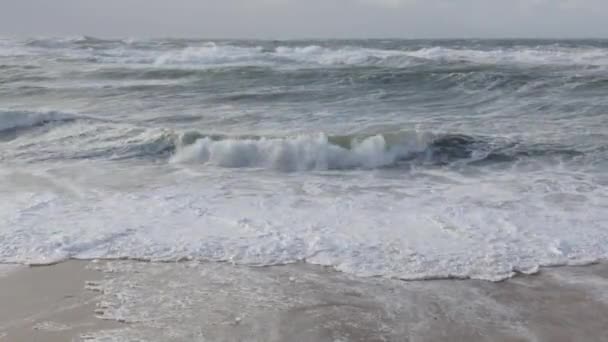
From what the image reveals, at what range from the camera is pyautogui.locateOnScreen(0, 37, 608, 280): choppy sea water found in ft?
17.2

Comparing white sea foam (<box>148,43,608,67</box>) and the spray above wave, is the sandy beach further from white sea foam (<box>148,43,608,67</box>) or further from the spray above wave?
white sea foam (<box>148,43,608,67</box>)

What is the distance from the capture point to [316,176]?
27.0 feet

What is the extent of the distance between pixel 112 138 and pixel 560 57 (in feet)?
79.6

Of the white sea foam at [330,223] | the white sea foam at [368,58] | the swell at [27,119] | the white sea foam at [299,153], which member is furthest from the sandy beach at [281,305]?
the white sea foam at [368,58]

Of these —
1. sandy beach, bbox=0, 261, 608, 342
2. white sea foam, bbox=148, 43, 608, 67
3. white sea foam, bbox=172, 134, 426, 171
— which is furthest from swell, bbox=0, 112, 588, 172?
white sea foam, bbox=148, 43, 608, 67

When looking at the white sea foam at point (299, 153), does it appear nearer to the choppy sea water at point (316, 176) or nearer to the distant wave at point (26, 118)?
→ the choppy sea water at point (316, 176)

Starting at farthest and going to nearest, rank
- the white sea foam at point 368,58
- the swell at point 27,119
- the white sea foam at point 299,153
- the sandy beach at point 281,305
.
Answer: the white sea foam at point 368,58 < the swell at point 27,119 < the white sea foam at point 299,153 < the sandy beach at point 281,305

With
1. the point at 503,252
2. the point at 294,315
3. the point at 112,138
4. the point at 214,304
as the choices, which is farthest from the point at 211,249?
the point at 112,138

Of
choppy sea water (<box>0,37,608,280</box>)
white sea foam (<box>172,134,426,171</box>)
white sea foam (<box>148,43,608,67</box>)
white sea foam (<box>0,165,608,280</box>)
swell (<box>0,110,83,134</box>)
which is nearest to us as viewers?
white sea foam (<box>0,165,608,280</box>)

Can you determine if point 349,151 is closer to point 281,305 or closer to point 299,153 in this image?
point 299,153

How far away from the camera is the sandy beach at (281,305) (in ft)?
12.3

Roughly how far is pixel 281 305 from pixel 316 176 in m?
4.17

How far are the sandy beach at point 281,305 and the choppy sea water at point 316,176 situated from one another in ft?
0.87

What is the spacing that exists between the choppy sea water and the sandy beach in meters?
0.26
